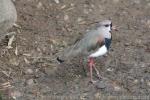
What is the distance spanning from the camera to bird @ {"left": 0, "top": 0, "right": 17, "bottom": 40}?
7.75m

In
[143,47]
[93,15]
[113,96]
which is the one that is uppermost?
[93,15]

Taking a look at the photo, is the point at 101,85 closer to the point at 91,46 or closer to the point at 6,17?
the point at 91,46

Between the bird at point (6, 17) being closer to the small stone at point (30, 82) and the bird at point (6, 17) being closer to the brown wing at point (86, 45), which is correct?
the small stone at point (30, 82)

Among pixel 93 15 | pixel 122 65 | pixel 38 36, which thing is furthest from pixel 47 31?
pixel 122 65

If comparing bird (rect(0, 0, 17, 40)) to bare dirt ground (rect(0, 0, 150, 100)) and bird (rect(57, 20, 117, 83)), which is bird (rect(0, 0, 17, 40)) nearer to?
bare dirt ground (rect(0, 0, 150, 100))

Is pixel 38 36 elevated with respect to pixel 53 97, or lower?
elevated

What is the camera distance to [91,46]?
23.2 feet

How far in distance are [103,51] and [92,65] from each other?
0.40 meters

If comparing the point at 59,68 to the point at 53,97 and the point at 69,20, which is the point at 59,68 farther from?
the point at 69,20

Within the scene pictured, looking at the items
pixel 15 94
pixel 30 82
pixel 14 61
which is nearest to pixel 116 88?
pixel 30 82

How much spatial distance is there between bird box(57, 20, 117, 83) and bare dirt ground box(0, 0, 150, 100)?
334 mm

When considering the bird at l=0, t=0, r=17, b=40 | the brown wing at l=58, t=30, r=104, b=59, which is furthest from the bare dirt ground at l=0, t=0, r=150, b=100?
the brown wing at l=58, t=30, r=104, b=59

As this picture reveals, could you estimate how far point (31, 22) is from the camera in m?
8.61

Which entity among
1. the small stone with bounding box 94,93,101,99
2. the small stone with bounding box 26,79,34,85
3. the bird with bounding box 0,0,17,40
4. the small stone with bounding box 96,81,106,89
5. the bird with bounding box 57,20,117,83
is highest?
the bird with bounding box 0,0,17,40
